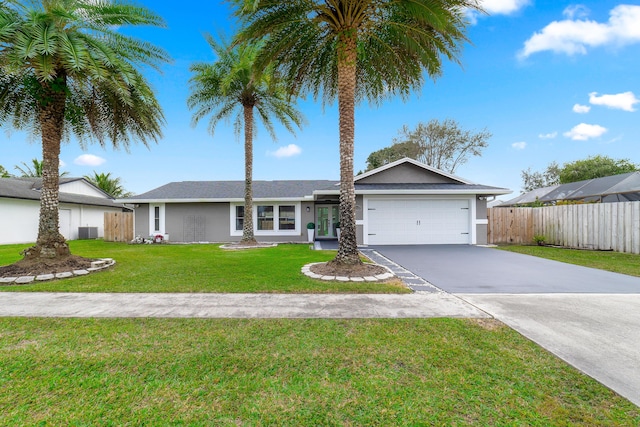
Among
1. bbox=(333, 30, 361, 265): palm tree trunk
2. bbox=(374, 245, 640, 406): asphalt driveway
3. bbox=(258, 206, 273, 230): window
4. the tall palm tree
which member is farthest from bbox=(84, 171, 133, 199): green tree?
bbox=(374, 245, 640, 406): asphalt driveway

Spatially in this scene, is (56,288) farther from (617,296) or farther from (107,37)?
(617,296)

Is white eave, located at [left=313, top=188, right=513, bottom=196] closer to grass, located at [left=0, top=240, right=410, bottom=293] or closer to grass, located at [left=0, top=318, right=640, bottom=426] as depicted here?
grass, located at [left=0, top=240, right=410, bottom=293]

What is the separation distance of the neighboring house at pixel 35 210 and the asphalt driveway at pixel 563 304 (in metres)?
21.8

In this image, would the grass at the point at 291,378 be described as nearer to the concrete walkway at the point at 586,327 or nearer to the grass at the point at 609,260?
the concrete walkway at the point at 586,327

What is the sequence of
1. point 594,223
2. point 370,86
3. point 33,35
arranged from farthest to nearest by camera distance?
point 594,223 → point 370,86 → point 33,35

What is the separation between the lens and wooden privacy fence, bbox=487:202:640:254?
414 inches

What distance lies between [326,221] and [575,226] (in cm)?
1200

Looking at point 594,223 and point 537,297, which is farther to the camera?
point 594,223

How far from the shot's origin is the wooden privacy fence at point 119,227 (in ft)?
55.1

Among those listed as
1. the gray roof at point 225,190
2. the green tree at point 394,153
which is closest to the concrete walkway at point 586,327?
the gray roof at point 225,190

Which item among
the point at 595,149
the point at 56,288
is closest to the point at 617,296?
the point at 56,288

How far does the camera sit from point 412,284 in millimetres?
6164

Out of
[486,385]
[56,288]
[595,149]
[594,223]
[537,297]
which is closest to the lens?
[486,385]

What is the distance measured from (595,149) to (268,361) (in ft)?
160
